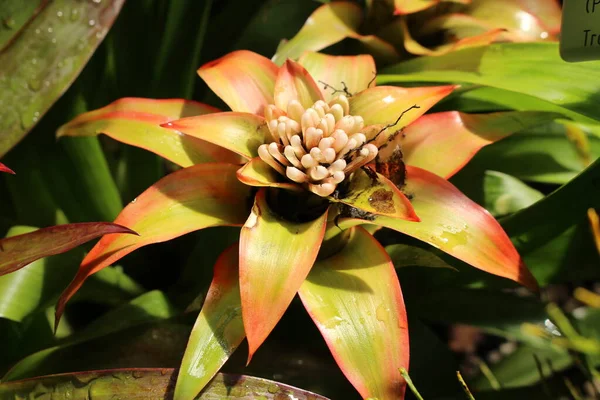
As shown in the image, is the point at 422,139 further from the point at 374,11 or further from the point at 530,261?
the point at 374,11

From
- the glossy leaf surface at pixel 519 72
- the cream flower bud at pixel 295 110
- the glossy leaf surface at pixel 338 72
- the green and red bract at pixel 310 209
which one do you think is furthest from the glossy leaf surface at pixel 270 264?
Result: the glossy leaf surface at pixel 519 72

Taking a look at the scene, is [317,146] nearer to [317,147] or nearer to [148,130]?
[317,147]

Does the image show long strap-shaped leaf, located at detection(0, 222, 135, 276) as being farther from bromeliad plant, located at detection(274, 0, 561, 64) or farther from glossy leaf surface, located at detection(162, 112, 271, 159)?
bromeliad plant, located at detection(274, 0, 561, 64)

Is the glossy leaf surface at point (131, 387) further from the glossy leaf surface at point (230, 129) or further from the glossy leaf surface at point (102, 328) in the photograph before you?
the glossy leaf surface at point (230, 129)

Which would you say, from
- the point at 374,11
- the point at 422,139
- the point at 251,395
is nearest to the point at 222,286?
the point at 251,395

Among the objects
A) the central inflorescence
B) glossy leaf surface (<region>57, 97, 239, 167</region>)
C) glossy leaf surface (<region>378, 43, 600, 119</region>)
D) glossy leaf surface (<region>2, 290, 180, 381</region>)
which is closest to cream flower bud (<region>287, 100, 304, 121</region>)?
the central inflorescence
